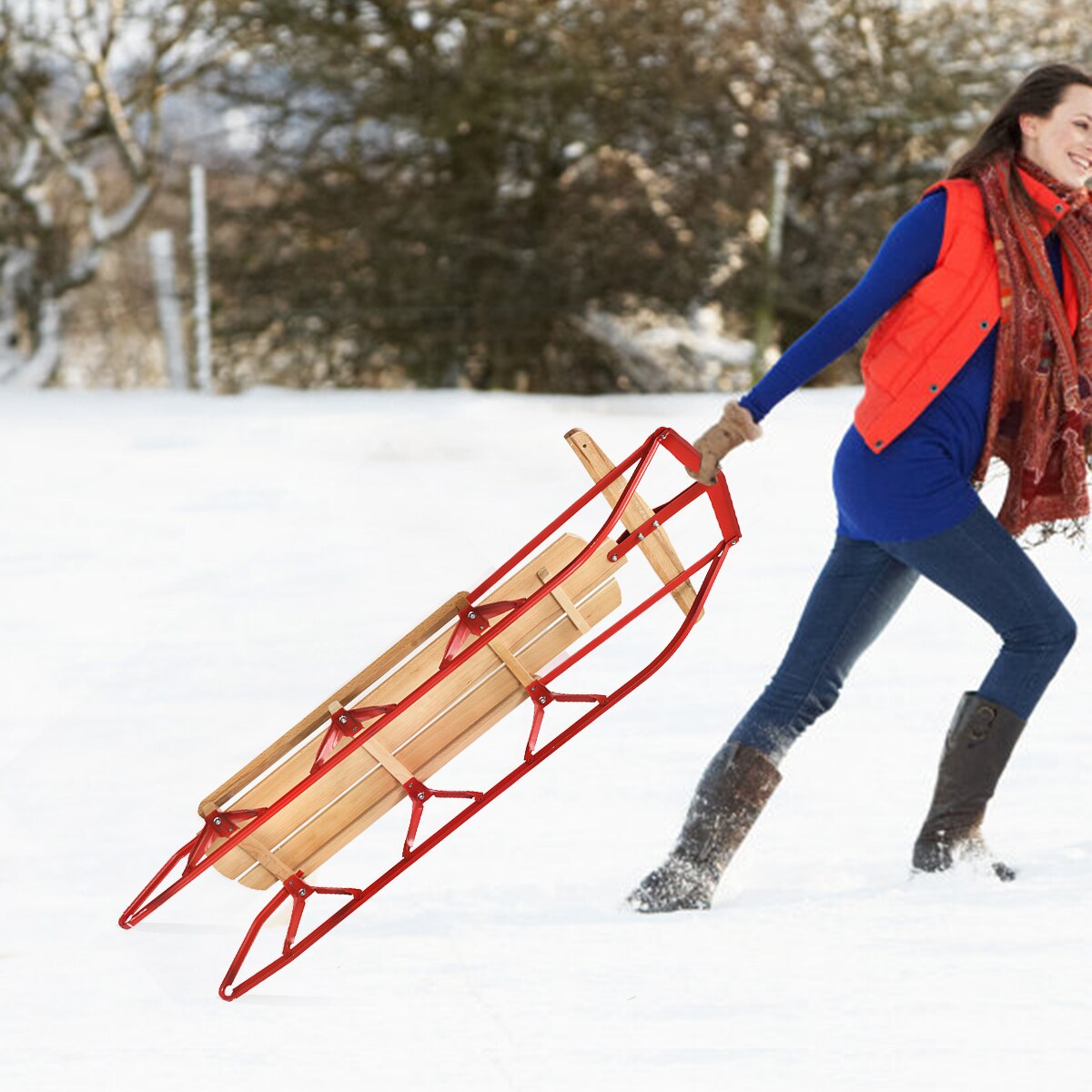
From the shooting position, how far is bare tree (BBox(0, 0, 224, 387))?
13.3 m

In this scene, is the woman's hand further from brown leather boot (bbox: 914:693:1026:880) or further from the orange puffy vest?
brown leather boot (bbox: 914:693:1026:880)

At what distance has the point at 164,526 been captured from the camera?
24.0ft

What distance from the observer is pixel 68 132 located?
13969 mm

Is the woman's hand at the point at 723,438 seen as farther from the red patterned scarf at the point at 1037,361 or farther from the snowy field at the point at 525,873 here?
the snowy field at the point at 525,873

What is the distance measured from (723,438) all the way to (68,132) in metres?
12.4

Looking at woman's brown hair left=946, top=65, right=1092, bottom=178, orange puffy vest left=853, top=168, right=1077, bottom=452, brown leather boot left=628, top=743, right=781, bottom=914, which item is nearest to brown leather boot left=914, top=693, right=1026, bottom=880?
brown leather boot left=628, top=743, right=781, bottom=914

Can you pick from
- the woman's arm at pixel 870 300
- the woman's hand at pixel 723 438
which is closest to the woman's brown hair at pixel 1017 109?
the woman's arm at pixel 870 300

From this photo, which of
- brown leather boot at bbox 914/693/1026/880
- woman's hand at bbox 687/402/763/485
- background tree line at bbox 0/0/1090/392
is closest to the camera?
woman's hand at bbox 687/402/763/485

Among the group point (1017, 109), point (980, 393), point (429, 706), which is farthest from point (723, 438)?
point (1017, 109)

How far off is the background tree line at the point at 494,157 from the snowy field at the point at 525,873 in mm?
6343

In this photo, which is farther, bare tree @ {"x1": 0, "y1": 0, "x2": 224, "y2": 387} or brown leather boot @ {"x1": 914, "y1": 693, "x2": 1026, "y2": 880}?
bare tree @ {"x1": 0, "y1": 0, "x2": 224, "y2": 387}

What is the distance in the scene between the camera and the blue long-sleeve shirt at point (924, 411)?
2.80 metres

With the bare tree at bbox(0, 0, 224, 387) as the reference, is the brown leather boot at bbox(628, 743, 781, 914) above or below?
below

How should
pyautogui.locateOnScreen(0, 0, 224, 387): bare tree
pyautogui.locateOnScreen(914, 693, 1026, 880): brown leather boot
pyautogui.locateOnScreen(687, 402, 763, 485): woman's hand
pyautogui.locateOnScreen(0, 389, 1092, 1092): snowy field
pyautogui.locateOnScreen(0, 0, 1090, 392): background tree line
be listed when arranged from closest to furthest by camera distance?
pyautogui.locateOnScreen(0, 389, 1092, 1092): snowy field, pyautogui.locateOnScreen(687, 402, 763, 485): woman's hand, pyautogui.locateOnScreen(914, 693, 1026, 880): brown leather boot, pyautogui.locateOnScreen(0, 0, 1090, 392): background tree line, pyautogui.locateOnScreen(0, 0, 224, 387): bare tree
